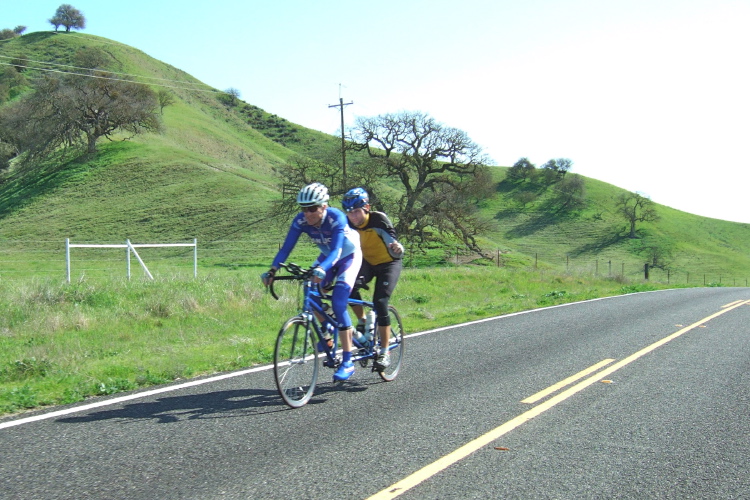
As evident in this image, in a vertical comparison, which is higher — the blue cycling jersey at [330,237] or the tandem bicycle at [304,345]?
the blue cycling jersey at [330,237]

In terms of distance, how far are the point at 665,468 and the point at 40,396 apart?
562cm

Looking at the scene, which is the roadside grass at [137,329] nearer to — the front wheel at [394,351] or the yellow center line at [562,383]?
the front wheel at [394,351]

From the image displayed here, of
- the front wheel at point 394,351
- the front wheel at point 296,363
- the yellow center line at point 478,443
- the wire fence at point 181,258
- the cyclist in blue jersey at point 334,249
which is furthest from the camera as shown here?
the wire fence at point 181,258

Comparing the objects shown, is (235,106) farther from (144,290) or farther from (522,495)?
(522,495)

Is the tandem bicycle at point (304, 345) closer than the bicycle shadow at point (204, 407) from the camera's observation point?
No

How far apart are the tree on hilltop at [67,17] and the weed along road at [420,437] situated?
149 metres

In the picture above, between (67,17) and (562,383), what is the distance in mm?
150998

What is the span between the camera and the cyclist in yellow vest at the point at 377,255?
22.5ft

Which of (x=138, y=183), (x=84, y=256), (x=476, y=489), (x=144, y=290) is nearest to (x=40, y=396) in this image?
(x=476, y=489)

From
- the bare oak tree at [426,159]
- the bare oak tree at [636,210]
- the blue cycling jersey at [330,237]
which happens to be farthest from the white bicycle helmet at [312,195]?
the bare oak tree at [636,210]

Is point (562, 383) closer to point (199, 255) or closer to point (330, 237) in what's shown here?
point (330, 237)

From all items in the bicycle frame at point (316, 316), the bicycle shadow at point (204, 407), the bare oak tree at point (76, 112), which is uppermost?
the bare oak tree at point (76, 112)

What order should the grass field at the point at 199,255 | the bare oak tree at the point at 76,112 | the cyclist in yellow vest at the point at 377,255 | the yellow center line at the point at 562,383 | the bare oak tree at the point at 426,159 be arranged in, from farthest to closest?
the bare oak tree at the point at 76,112, the bare oak tree at the point at 426,159, the grass field at the point at 199,255, the cyclist in yellow vest at the point at 377,255, the yellow center line at the point at 562,383

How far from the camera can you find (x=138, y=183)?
2365 inches
